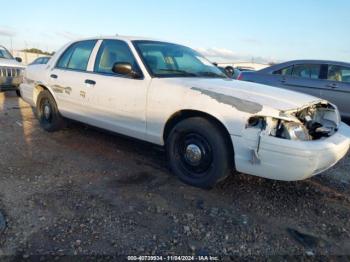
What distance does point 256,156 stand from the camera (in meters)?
3.19

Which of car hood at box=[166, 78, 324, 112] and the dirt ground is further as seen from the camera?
car hood at box=[166, 78, 324, 112]

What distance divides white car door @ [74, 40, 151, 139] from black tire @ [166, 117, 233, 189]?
53 centimetres

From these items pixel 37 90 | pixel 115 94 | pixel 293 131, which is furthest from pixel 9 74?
pixel 293 131

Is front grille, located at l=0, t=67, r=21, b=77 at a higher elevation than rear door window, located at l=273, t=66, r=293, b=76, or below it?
below

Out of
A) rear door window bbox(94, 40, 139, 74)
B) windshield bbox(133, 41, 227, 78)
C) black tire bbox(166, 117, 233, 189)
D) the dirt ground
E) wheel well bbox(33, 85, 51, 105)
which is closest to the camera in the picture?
the dirt ground

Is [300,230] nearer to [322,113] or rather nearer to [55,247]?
[322,113]

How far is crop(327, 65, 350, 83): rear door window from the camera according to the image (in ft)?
22.9

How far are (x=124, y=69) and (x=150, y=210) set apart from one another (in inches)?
68.7

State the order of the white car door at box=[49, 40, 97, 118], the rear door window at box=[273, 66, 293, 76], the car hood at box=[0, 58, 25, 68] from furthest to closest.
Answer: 1. the car hood at box=[0, 58, 25, 68]
2. the rear door window at box=[273, 66, 293, 76]
3. the white car door at box=[49, 40, 97, 118]

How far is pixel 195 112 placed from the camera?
3646 millimetres

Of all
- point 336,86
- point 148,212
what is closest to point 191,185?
point 148,212

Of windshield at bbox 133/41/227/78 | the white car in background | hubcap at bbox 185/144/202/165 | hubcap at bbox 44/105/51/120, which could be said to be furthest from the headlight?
hubcap at bbox 44/105/51/120

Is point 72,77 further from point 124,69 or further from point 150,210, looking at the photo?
point 150,210

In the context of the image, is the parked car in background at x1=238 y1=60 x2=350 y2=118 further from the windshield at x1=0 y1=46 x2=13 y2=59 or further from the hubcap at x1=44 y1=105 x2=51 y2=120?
the windshield at x1=0 y1=46 x2=13 y2=59
